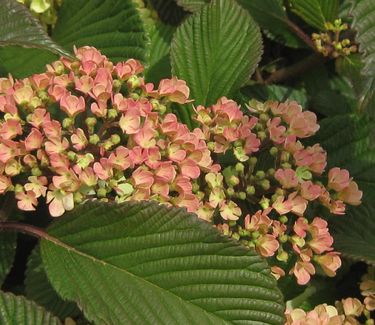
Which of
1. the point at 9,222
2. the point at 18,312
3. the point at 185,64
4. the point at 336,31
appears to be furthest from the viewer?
the point at 336,31

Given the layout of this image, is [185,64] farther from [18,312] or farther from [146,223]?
[18,312]

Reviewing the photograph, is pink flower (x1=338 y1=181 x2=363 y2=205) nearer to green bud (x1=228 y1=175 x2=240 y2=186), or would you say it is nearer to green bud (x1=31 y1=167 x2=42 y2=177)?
green bud (x1=228 y1=175 x2=240 y2=186)

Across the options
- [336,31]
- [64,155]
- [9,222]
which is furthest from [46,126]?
[336,31]

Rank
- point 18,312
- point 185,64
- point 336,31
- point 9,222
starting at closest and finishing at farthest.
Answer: point 18,312 < point 9,222 < point 185,64 < point 336,31

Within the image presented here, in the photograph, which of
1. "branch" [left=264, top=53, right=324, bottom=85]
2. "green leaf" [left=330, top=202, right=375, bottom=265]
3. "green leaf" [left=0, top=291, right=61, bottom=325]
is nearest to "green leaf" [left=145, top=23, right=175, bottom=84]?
"branch" [left=264, top=53, right=324, bottom=85]

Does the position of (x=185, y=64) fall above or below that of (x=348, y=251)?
above

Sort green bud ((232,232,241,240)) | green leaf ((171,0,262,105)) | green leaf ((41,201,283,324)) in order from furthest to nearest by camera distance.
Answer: green leaf ((171,0,262,105))
green bud ((232,232,241,240))
green leaf ((41,201,283,324))

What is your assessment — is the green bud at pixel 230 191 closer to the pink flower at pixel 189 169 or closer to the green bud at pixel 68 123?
the pink flower at pixel 189 169
